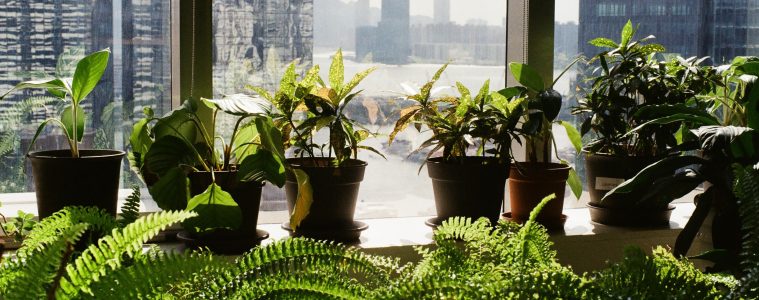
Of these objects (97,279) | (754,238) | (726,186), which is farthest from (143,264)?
(726,186)

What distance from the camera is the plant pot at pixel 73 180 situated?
92.0 inches

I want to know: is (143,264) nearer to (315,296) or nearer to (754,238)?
(315,296)

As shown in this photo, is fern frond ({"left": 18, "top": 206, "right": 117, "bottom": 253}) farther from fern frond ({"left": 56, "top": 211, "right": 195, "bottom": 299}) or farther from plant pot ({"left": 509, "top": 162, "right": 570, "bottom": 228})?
plant pot ({"left": 509, "top": 162, "right": 570, "bottom": 228})

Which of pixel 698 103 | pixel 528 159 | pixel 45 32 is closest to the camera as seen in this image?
pixel 45 32

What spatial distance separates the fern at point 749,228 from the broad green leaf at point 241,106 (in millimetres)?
1732

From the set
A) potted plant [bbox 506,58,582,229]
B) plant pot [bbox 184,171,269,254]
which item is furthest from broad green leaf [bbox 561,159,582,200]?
plant pot [bbox 184,171,269,254]

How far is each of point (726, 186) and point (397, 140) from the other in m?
1.15

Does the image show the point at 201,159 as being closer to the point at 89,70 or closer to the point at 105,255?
the point at 89,70

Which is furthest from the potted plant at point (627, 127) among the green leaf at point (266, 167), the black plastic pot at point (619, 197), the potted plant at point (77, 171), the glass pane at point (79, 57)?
the potted plant at point (77, 171)

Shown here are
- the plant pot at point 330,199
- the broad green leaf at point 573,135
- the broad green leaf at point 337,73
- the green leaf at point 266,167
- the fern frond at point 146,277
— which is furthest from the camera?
the broad green leaf at point 573,135

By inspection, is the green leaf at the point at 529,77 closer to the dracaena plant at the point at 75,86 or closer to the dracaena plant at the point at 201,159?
the dracaena plant at the point at 201,159

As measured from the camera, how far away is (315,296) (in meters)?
0.55

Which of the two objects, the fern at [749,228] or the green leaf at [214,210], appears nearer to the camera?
the fern at [749,228]

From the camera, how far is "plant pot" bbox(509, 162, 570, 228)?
9.43 ft
